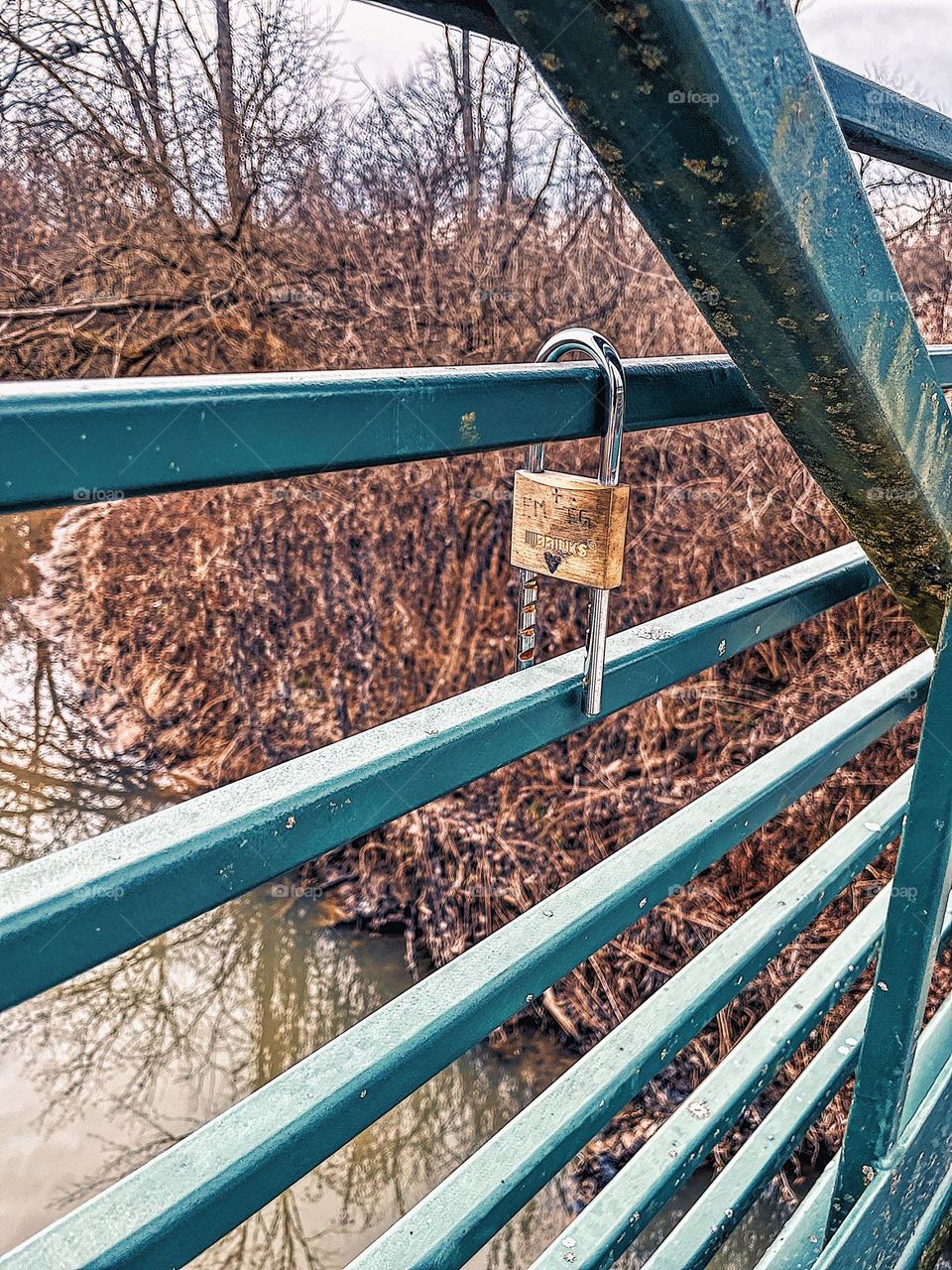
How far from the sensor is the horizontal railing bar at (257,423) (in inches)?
19.3

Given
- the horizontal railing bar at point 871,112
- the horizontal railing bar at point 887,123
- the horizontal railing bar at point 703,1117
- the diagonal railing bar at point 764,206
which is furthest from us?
the horizontal railing bar at point 703,1117

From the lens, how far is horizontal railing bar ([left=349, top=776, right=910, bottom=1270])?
0.97 metres

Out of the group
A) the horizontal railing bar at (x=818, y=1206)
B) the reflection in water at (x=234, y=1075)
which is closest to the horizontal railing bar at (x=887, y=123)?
the horizontal railing bar at (x=818, y=1206)

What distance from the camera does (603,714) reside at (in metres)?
0.94

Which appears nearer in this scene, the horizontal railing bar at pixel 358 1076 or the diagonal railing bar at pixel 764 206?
the diagonal railing bar at pixel 764 206

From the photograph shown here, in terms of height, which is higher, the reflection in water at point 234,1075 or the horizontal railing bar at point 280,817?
the horizontal railing bar at point 280,817

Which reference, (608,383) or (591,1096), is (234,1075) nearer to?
(591,1096)

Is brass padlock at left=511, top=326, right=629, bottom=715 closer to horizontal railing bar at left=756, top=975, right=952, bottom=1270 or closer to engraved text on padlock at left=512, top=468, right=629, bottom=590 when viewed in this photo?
engraved text on padlock at left=512, top=468, right=629, bottom=590

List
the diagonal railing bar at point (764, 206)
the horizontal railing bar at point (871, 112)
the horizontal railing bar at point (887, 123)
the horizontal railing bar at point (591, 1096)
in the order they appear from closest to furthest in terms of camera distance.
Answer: the diagonal railing bar at point (764, 206), the horizontal railing bar at point (871, 112), the horizontal railing bar at point (887, 123), the horizontal railing bar at point (591, 1096)

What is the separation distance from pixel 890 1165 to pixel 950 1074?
270 mm

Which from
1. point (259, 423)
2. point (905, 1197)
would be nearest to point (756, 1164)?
point (905, 1197)

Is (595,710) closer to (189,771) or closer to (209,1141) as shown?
(209,1141)

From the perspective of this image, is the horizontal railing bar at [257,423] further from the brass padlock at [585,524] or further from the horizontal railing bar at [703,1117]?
the horizontal railing bar at [703,1117]

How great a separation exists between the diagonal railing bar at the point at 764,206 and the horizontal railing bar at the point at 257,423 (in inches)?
6.6
